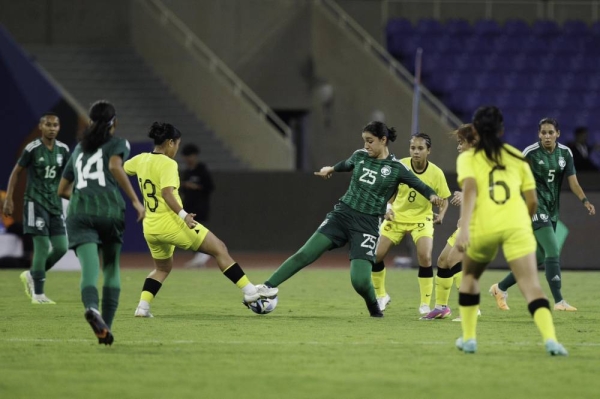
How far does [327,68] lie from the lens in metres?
28.3

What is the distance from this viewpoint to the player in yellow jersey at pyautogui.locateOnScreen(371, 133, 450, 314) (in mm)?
12617

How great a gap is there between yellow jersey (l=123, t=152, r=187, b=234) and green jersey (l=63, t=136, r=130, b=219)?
2.10m

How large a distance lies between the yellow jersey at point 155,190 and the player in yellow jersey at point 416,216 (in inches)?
97.3

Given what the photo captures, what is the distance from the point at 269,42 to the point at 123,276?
442 inches

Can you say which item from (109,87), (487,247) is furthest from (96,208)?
(109,87)

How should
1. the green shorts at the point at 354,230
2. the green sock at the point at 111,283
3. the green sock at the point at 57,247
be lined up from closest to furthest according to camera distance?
the green sock at the point at 111,283 → the green shorts at the point at 354,230 → the green sock at the point at 57,247

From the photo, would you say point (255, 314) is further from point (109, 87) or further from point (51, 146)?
point (109, 87)

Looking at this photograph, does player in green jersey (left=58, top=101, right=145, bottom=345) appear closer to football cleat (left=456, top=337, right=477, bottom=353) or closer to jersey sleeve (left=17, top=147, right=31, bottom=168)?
football cleat (left=456, top=337, right=477, bottom=353)

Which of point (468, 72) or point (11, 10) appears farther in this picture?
point (468, 72)

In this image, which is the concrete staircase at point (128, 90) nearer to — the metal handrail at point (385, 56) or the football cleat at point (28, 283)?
the metal handrail at point (385, 56)

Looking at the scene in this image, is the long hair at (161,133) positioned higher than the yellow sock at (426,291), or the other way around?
the long hair at (161,133)

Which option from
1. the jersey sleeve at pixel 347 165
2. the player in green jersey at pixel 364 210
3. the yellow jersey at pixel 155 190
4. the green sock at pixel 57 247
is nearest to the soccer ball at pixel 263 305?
the player in green jersey at pixel 364 210

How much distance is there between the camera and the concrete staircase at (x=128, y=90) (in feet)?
86.4

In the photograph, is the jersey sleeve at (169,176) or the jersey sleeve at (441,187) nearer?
the jersey sleeve at (169,176)
